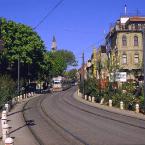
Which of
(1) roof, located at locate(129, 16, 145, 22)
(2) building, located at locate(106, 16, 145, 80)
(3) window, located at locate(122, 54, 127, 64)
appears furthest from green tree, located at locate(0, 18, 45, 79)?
(1) roof, located at locate(129, 16, 145, 22)

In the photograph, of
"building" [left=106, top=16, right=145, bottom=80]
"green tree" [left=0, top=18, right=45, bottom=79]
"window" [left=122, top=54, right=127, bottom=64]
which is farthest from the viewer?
"window" [left=122, top=54, right=127, bottom=64]

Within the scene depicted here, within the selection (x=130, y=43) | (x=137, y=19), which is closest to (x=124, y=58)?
(x=130, y=43)

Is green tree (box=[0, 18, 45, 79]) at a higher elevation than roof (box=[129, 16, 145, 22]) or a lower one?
lower

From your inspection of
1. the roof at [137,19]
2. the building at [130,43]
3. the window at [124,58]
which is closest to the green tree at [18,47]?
the building at [130,43]

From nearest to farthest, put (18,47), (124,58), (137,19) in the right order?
(18,47)
(124,58)
(137,19)

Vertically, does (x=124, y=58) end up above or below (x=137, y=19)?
below

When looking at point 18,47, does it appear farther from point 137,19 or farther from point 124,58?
point 137,19

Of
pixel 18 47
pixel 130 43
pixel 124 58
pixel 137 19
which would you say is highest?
pixel 137 19

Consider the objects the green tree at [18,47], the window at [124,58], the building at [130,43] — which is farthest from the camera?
the window at [124,58]

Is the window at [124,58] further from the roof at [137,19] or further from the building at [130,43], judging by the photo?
the roof at [137,19]

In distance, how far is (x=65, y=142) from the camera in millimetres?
19969

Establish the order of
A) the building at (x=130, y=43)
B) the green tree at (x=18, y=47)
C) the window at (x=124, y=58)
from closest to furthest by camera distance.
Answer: the green tree at (x=18, y=47), the building at (x=130, y=43), the window at (x=124, y=58)

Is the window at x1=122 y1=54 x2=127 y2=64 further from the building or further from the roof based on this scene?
the roof

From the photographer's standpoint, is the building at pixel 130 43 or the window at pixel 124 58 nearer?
the building at pixel 130 43
